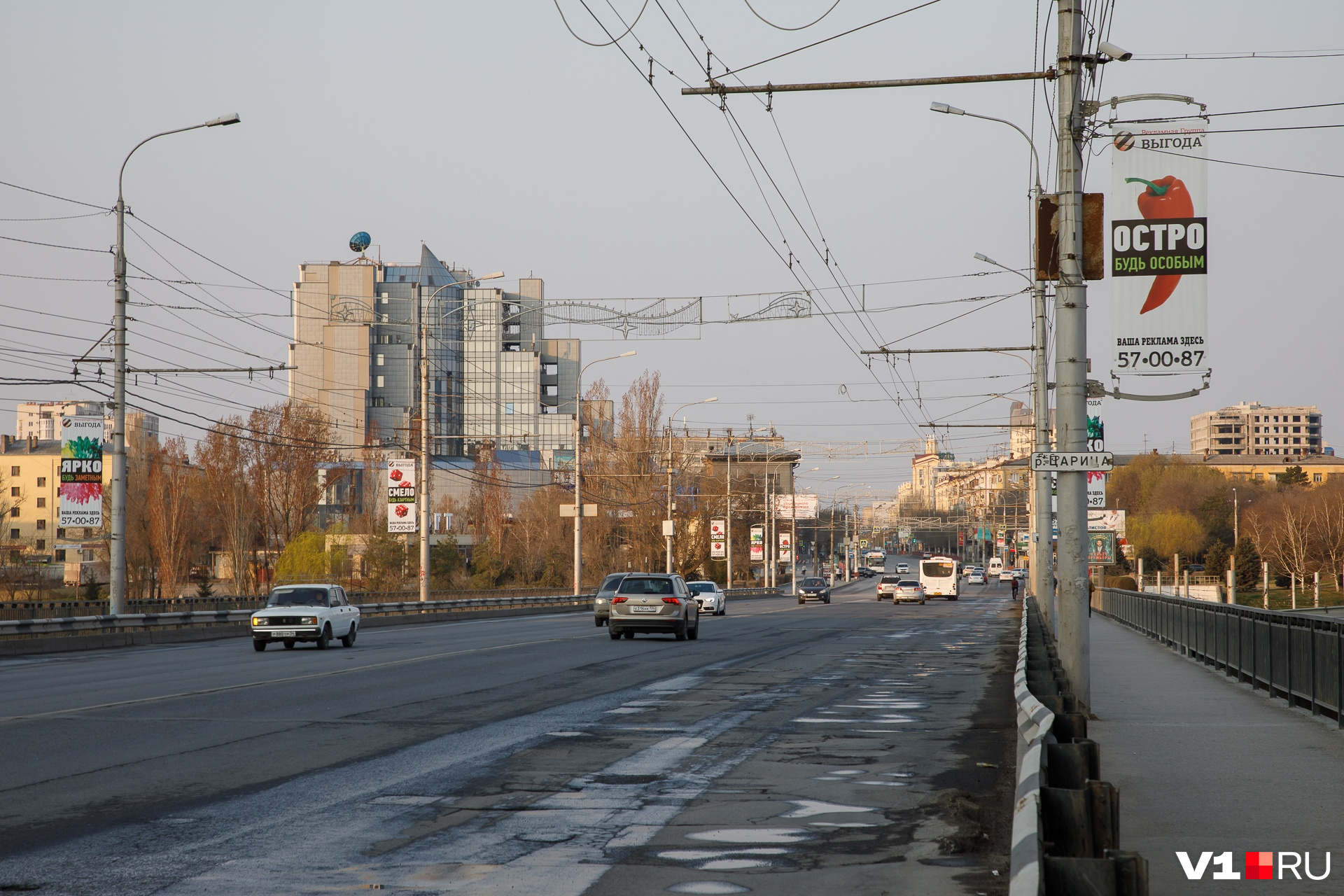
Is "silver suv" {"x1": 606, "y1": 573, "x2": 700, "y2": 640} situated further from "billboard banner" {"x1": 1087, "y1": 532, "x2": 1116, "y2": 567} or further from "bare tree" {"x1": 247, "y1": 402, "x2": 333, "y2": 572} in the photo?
"bare tree" {"x1": 247, "y1": 402, "x2": 333, "y2": 572}

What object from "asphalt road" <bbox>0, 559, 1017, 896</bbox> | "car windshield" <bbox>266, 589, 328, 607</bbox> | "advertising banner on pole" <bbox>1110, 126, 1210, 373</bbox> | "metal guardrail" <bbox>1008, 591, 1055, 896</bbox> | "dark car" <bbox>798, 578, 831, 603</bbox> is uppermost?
"advertising banner on pole" <bbox>1110, 126, 1210, 373</bbox>

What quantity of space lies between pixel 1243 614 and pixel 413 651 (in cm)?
1639

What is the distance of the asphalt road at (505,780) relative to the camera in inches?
294

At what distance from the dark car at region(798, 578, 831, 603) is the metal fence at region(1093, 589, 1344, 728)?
161 feet

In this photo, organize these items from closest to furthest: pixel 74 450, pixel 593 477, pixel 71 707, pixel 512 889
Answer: pixel 512 889, pixel 71 707, pixel 74 450, pixel 593 477

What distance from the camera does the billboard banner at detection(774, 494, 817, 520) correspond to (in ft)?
339

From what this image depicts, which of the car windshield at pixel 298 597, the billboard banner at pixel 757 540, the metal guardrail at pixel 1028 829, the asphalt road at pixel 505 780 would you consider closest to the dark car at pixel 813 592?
the billboard banner at pixel 757 540

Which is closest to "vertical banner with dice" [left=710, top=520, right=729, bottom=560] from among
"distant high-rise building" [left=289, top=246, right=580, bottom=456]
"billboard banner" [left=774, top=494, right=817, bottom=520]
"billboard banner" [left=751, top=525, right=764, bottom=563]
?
"billboard banner" [left=751, top=525, right=764, bottom=563]

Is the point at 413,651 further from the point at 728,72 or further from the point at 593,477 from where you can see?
the point at 593,477

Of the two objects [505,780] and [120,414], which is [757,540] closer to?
[120,414]

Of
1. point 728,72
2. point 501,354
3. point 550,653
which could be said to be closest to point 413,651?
point 550,653

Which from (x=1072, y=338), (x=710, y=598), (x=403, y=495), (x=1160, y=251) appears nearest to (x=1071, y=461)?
(x=1072, y=338)

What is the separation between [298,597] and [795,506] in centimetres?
7694

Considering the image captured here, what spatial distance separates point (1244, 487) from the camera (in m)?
161
